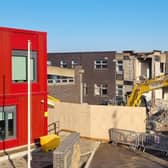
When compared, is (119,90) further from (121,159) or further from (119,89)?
(121,159)

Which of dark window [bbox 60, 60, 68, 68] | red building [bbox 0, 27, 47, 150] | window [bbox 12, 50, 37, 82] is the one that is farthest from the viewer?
dark window [bbox 60, 60, 68, 68]

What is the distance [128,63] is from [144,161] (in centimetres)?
3008

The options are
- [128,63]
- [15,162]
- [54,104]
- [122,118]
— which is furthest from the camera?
[128,63]

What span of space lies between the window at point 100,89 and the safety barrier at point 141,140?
2392 cm

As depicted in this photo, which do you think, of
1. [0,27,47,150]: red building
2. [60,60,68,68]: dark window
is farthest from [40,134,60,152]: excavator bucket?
[60,60,68,68]: dark window

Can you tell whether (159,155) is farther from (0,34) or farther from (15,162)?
(0,34)

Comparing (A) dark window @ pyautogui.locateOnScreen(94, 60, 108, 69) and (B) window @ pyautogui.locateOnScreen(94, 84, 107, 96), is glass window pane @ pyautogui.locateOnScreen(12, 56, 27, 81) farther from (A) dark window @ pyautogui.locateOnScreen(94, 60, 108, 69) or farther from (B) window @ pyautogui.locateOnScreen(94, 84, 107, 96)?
(A) dark window @ pyautogui.locateOnScreen(94, 60, 108, 69)

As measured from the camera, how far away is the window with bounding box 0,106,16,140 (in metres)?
21.8

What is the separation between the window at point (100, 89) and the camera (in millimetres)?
49875

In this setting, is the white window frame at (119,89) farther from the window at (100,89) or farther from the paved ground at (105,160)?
the paved ground at (105,160)

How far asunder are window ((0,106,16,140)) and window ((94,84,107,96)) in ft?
92.5

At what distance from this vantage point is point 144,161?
2100 cm

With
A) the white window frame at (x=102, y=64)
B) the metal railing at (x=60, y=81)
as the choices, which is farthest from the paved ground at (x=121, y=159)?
the white window frame at (x=102, y=64)

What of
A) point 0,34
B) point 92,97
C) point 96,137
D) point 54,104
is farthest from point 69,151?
point 92,97
